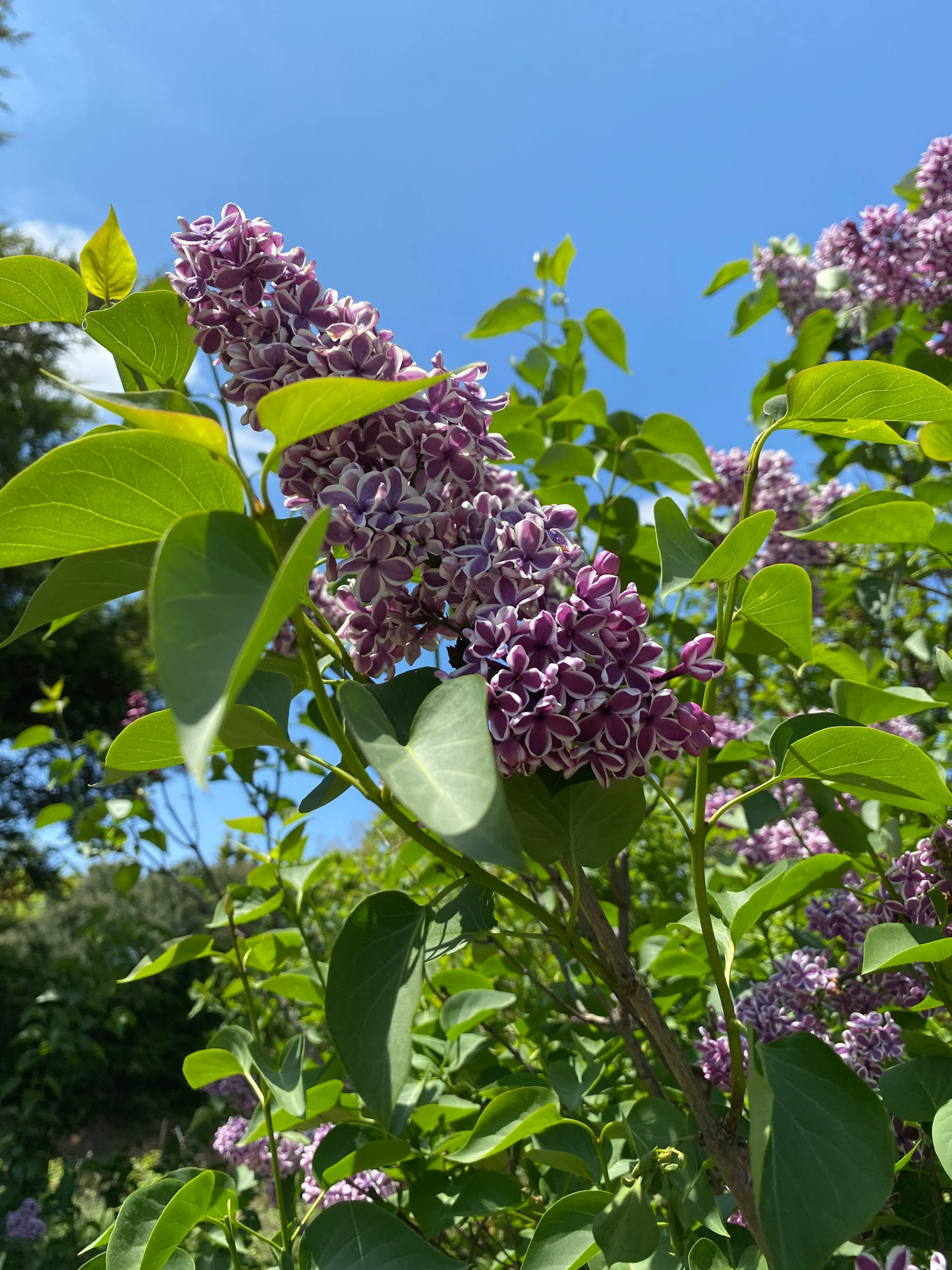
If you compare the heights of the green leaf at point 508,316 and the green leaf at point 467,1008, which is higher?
the green leaf at point 508,316

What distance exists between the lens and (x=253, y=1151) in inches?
76.0

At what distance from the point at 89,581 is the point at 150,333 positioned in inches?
8.9

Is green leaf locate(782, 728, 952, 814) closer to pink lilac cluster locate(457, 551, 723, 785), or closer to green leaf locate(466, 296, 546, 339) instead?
pink lilac cluster locate(457, 551, 723, 785)

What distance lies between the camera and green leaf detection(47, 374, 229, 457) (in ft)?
1.61

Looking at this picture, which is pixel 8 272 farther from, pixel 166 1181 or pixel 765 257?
pixel 765 257

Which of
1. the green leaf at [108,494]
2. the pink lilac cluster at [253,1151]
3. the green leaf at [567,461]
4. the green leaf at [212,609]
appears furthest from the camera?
the pink lilac cluster at [253,1151]

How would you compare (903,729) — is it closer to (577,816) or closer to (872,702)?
(872,702)

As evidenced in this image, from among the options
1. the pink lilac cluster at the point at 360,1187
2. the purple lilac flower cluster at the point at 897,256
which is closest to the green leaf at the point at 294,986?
the pink lilac cluster at the point at 360,1187

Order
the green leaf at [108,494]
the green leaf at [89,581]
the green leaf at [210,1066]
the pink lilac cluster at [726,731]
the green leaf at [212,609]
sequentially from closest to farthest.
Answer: the green leaf at [212,609], the green leaf at [108,494], the green leaf at [89,581], the green leaf at [210,1066], the pink lilac cluster at [726,731]

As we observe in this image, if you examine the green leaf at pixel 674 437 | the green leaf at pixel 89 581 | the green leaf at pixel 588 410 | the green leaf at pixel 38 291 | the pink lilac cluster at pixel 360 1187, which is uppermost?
the green leaf at pixel 588 410

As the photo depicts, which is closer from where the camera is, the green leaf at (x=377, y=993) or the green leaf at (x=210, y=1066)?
the green leaf at (x=377, y=993)

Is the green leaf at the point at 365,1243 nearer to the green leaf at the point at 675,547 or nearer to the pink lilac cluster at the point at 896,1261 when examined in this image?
the pink lilac cluster at the point at 896,1261

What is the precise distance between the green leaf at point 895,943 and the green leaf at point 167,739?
529mm

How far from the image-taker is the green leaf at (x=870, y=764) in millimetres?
622
